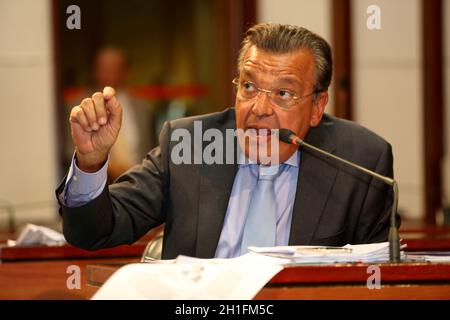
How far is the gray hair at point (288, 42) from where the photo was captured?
9.37 feet

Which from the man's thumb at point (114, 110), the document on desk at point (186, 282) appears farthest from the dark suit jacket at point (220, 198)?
the document on desk at point (186, 282)

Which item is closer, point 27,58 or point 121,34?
point 27,58

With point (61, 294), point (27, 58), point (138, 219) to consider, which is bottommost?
point (61, 294)

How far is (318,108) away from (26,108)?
11.1 ft

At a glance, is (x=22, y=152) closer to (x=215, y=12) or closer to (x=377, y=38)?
(x=215, y=12)

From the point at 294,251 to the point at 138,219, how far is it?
0.67 metres

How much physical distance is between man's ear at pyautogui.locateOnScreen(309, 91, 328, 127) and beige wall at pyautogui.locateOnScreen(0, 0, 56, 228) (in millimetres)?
3340

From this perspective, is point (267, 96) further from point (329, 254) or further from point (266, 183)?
point (329, 254)

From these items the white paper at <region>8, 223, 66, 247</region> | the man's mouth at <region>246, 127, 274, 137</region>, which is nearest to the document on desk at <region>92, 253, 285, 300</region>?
the man's mouth at <region>246, 127, 274, 137</region>

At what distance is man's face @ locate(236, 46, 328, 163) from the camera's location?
2.79m

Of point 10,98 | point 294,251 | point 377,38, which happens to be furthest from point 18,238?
point 377,38

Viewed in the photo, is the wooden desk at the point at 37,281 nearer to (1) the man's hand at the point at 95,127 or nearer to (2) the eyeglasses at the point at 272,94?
(1) the man's hand at the point at 95,127
